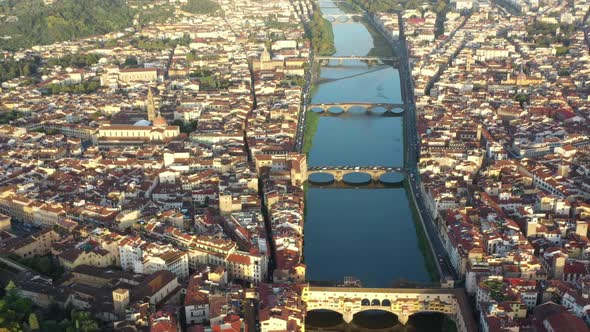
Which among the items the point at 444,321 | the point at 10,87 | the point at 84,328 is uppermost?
the point at 10,87

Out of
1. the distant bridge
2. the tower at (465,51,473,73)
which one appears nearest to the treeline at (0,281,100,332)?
the tower at (465,51,473,73)

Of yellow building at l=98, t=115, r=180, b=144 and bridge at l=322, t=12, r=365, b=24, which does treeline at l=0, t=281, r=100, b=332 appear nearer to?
yellow building at l=98, t=115, r=180, b=144

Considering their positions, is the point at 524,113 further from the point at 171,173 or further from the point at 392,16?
the point at 392,16

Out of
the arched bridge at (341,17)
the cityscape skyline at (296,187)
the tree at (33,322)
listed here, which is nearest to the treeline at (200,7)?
the arched bridge at (341,17)

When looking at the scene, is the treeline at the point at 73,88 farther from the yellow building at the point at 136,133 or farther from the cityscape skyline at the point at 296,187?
the yellow building at the point at 136,133

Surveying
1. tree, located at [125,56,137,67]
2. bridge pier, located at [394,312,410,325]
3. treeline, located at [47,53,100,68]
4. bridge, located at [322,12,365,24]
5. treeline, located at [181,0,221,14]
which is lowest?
bridge pier, located at [394,312,410,325]

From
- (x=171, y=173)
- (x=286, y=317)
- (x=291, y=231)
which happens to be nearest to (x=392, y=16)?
(x=171, y=173)
